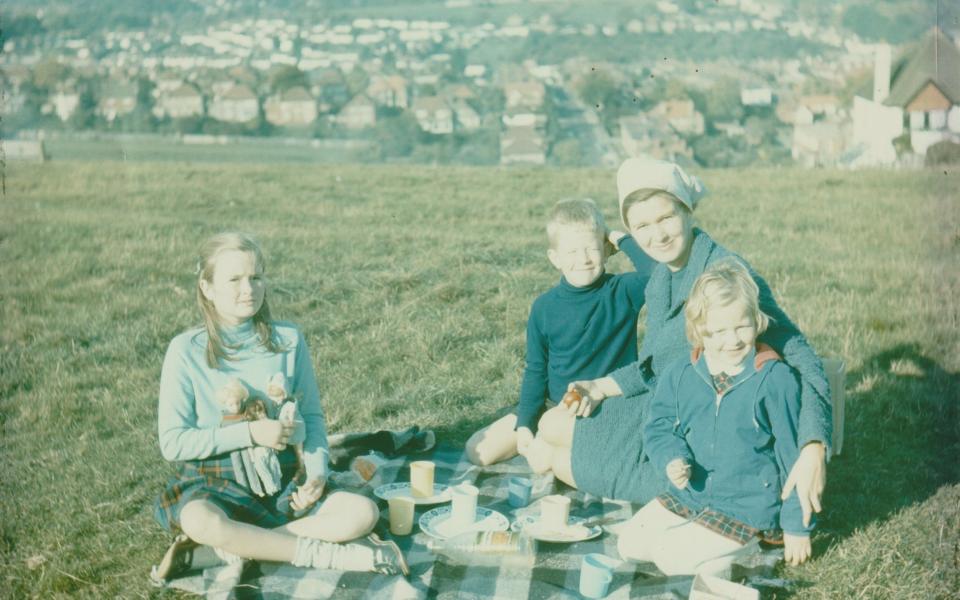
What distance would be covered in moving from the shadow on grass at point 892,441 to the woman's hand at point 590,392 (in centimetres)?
112

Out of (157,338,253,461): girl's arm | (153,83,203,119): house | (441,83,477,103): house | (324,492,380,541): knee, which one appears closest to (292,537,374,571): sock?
(324,492,380,541): knee

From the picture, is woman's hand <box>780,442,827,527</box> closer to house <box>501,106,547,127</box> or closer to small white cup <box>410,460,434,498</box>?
small white cup <box>410,460,434,498</box>

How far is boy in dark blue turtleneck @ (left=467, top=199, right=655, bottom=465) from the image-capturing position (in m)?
4.53

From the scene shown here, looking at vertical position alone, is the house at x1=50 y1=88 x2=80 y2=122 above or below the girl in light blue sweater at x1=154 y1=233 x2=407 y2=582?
above

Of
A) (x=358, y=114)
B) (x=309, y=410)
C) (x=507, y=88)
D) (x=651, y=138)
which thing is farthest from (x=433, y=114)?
(x=309, y=410)

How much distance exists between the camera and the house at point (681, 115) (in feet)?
49.9

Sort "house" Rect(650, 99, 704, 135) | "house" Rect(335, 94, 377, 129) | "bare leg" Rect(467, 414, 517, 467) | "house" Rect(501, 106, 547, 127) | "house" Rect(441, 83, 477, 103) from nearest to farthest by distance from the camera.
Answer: "bare leg" Rect(467, 414, 517, 467), "house" Rect(650, 99, 704, 135), "house" Rect(501, 106, 547, 127), "house" Rect(335, 94, 377, 129), "house" Rect(441, 83, 477, 103)

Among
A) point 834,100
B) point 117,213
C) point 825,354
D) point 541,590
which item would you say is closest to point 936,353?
point 825,354

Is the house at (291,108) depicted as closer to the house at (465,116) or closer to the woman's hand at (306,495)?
the house at (465,116)

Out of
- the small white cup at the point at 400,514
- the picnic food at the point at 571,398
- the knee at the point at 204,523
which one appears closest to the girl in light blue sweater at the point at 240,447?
the knee at the point at 204,523

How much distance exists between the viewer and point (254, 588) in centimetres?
358

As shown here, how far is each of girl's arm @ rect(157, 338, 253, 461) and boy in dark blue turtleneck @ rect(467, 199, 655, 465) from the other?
1.60 metres

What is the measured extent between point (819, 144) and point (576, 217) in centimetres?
1178

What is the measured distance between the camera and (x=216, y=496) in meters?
3.75
